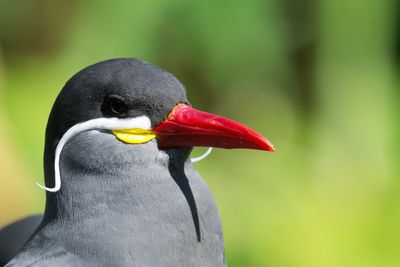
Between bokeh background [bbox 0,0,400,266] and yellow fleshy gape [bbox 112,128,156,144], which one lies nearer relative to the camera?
yellow fleshy gape [bbox 112,128,156,144]

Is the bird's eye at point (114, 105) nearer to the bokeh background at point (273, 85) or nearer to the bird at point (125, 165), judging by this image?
the bird at point (125, 165)

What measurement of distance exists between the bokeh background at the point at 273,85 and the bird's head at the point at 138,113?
1451mm

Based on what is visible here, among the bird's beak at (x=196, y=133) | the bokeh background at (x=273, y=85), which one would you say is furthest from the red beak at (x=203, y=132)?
the bokeh background at (x=273, y=85)

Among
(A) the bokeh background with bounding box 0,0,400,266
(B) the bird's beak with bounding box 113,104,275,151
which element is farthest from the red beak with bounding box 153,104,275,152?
(A) the bokeh background with bounding box 0,0,400,266

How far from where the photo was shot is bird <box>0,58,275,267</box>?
2.30 metres

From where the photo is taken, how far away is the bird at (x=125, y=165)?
7.54ft

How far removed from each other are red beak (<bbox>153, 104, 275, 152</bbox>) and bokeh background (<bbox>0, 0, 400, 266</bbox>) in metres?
1.47

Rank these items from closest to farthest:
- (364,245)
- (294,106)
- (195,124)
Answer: (195,124) < (364,245) < (294,106)

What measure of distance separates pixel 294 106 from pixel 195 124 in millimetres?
1785

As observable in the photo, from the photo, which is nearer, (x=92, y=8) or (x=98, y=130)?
(x=98, y=130)

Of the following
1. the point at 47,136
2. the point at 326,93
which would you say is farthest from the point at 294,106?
the point at 47,136

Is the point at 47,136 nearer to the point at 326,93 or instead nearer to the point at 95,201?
the point at 95,201

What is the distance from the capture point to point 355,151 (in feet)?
12.9

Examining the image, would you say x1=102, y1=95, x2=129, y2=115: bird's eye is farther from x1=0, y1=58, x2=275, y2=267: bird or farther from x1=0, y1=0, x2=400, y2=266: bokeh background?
x1=0, y1=0, x2=400, y2=266: bokeh background
